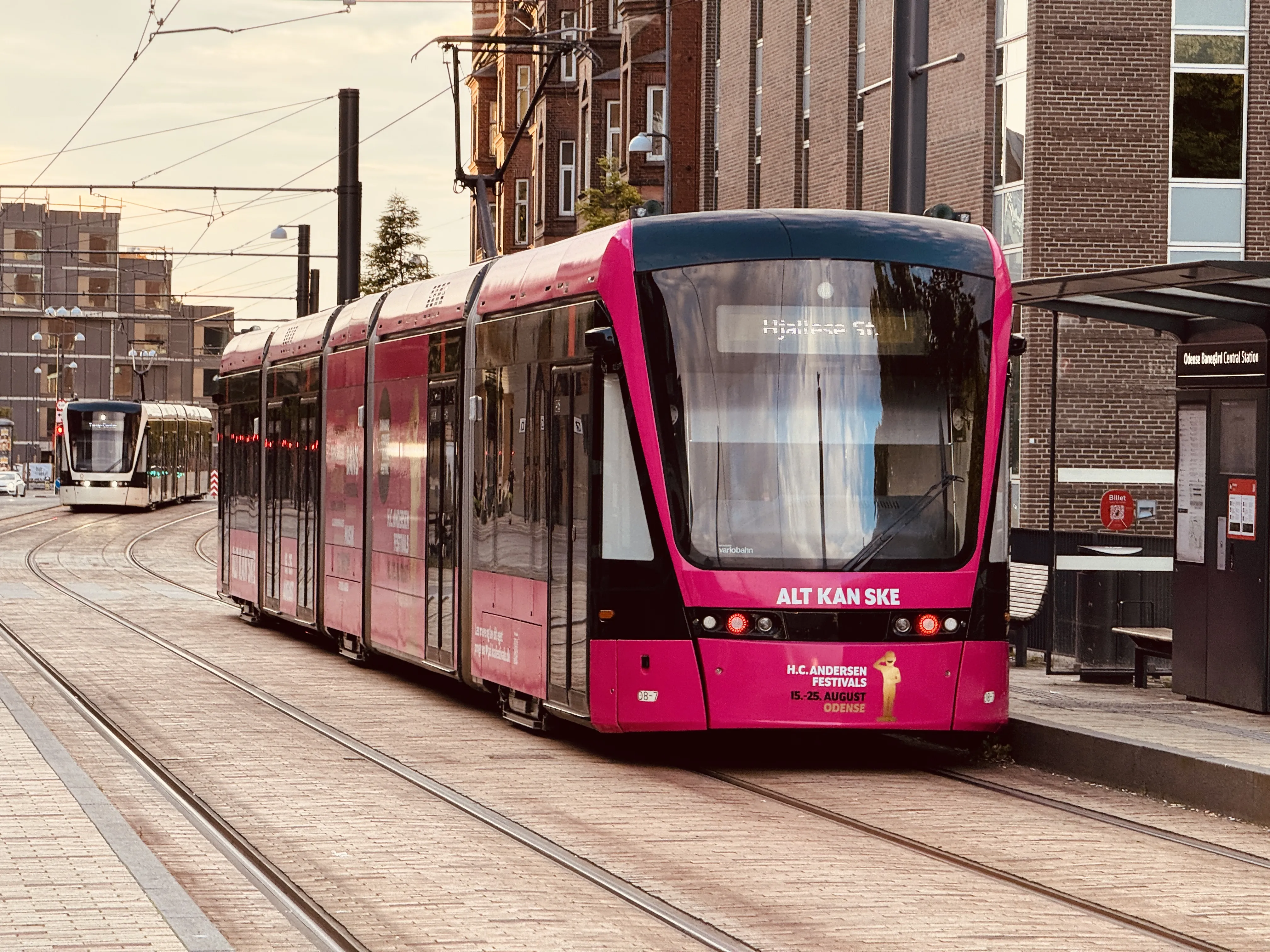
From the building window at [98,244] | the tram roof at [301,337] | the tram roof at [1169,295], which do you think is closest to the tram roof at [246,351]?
the tram roof at [301,337]

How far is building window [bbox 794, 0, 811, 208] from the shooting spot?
38281 mm

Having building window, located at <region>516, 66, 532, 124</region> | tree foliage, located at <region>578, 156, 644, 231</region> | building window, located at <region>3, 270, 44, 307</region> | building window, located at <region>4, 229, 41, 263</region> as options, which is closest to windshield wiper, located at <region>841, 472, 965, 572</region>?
tree foliage, located at <region>578, 156, 644, 231</region>

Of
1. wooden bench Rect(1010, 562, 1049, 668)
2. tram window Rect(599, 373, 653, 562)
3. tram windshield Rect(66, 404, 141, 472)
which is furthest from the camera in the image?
tram windshield Rect(66, 404, 141, 472)

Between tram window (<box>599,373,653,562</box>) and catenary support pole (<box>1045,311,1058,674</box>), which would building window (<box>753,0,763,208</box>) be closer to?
catenary support pole (<box>1045,311,1058,674</box>)

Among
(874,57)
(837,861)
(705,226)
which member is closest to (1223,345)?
(705,226)

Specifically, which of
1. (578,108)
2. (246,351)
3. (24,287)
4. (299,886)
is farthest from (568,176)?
(24,287)

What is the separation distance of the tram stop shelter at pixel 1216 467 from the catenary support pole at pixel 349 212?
18.3 metres

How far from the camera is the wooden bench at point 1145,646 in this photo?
596 inches

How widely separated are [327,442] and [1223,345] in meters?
8.80

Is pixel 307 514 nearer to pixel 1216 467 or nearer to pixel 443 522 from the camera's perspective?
pixel 443 522

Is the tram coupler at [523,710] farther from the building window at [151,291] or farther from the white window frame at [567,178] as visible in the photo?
the building window at [151,291]

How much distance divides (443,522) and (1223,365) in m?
5.51

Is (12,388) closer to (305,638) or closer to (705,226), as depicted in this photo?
(305,638)

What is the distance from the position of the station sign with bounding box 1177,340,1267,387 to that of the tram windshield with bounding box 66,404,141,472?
46.3 m
